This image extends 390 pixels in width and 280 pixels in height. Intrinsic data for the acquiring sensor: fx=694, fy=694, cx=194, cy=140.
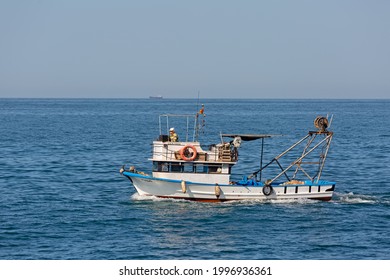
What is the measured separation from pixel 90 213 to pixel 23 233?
250 inches

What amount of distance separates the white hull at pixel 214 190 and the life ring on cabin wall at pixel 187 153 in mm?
1718

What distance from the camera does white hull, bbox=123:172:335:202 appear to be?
1882 inches

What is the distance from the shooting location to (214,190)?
157 ft

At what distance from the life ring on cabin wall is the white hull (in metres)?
1.72

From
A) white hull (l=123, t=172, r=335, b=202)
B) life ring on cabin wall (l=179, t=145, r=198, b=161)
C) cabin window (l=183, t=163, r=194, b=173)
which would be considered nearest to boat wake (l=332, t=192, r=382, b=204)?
white hull (l=123, t=172, r=335, b=202)

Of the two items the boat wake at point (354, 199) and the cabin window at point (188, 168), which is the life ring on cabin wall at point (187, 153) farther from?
the boat wake at point (354, 199)

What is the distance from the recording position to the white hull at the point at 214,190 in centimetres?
4781

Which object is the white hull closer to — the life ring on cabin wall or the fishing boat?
the fishing boat

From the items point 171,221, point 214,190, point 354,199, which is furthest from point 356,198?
point 171,221

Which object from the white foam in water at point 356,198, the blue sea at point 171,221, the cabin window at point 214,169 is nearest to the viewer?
the blue sea at point 171,221

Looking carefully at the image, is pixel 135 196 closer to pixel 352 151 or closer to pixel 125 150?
pixel 125 150

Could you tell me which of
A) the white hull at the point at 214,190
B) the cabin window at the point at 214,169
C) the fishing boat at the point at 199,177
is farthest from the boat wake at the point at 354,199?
the cabin window at the point at 214,169

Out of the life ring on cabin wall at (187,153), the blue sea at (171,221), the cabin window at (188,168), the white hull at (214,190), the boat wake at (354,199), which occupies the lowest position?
the blue sea at (171,221)

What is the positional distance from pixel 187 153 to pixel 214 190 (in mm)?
3156
